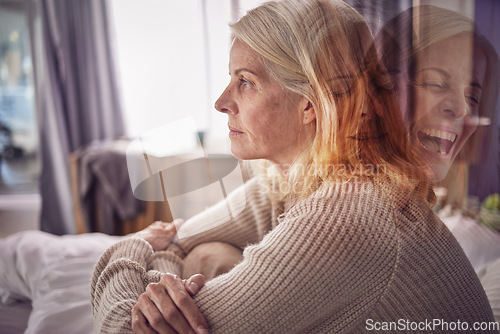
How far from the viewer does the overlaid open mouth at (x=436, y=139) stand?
47 centimetres

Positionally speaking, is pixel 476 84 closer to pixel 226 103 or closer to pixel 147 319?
pixel 226 103

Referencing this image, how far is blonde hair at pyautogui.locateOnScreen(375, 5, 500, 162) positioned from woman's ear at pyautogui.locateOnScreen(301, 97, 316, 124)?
0.10 metres

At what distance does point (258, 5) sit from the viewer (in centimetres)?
50

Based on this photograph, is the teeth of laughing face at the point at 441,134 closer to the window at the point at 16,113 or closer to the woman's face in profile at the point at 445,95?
the woman's face in profile at the point at 445,95

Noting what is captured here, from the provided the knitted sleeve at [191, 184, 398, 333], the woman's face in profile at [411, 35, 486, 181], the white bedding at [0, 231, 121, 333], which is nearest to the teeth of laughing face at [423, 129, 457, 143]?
the woman's face in profile at [411, 35, 486, 181]

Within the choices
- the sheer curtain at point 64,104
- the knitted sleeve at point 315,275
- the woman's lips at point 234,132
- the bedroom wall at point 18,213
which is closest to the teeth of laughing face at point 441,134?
the knitted sleeve at point 315,275

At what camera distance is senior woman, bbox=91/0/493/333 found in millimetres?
448

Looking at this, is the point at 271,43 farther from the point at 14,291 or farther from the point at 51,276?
the point at 14,291

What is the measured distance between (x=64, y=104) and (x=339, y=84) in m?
1.58

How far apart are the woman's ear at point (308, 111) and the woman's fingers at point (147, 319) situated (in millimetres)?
306

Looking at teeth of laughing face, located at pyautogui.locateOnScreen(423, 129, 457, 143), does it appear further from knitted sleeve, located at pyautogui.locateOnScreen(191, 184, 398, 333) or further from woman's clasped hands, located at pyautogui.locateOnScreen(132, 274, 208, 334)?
woman's clasped hands, located at pyautogui.locateOnScreen(132, 274, 208, 334)

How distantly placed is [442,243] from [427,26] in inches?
10.5

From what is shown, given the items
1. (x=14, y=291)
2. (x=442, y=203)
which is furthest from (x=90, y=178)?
(x=442, y=203)

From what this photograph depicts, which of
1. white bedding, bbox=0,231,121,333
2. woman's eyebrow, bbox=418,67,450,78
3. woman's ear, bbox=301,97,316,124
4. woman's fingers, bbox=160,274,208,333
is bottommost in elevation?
white bedding, bbox=0,231,121,333
